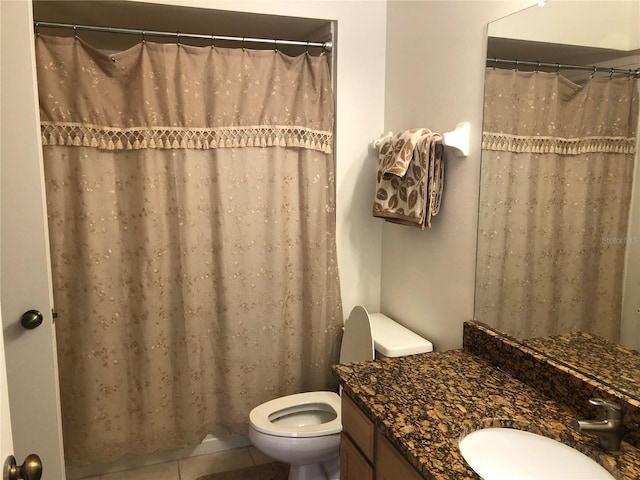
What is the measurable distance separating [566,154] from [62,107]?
1.89 metres

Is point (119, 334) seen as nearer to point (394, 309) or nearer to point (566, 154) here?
point (394, 309)

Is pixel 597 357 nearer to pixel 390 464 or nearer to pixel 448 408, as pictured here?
pixel 448 408

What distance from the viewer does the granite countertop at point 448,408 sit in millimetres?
1104

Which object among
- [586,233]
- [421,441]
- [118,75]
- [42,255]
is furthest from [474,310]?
[118,75]

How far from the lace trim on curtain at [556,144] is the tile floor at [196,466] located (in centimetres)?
188

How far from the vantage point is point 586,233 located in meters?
1.33

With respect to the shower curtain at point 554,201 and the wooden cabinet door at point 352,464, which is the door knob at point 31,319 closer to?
the wooden cabinet door at point 352,464

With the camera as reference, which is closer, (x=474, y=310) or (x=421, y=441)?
(x=421, y=441)

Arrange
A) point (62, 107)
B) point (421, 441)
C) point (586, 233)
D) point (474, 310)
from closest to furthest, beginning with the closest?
1. point (421, 441)
2. point (586, 233)
3. point (474, 310)
4. point (62, 107)

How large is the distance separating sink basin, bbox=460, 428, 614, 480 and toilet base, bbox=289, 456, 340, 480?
1037 millimetres

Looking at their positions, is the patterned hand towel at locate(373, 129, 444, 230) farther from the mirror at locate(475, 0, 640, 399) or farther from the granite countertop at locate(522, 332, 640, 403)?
the granite countertop at locate(522, 332, 640, 403)

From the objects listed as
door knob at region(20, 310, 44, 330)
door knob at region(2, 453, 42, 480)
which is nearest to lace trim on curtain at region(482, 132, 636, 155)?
door knob at region(2, 453, 42, 480)

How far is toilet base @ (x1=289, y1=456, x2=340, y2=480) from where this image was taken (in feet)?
6.93

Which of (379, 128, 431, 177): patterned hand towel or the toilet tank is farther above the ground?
(379, 128, 431, 177): patterned hand towel
